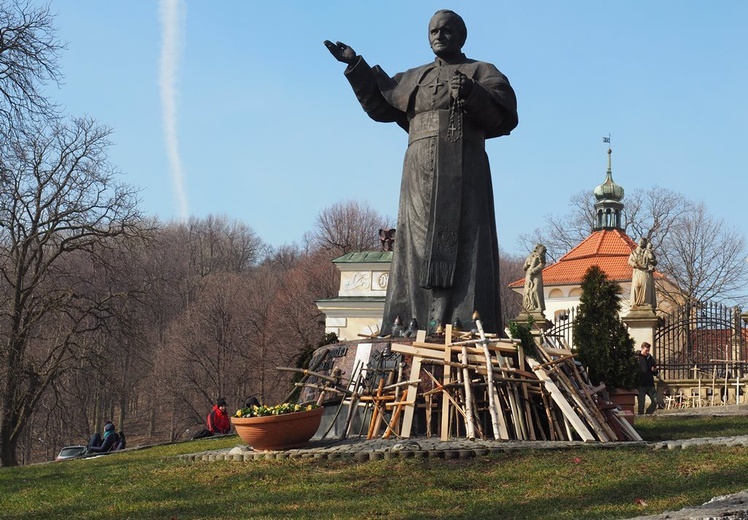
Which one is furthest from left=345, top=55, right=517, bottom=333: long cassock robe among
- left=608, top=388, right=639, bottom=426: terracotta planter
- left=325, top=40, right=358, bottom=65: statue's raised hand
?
left=608, top=388, right=639, bottom=426: terracotta planter

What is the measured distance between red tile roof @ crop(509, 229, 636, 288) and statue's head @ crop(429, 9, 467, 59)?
39.5 m

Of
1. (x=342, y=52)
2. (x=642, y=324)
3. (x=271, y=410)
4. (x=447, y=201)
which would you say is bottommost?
(x=271, y=410)

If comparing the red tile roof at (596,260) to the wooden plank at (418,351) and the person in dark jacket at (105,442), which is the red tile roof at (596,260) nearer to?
the person in dark jacket at (105,442)

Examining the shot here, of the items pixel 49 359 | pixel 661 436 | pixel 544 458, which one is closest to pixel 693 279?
pixel 49 359

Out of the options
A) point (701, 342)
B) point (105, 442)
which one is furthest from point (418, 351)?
point (701, 342)

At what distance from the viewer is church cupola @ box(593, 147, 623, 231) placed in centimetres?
6016

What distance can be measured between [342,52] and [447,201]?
7.94 feet

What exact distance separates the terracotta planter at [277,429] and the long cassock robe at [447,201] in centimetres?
244

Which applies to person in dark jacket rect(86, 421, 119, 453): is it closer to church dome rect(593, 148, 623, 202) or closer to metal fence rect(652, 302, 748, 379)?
metal fence rect(652, 302, 748, 379)

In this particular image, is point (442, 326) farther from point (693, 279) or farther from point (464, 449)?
point (693, 279)

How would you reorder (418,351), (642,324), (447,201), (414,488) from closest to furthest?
(414,488) → (418,351) → (447,201) → (642,324)

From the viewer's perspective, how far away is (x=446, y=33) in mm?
13664

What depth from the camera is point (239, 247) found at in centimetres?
8088

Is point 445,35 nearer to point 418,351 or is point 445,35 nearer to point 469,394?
point 418,351
